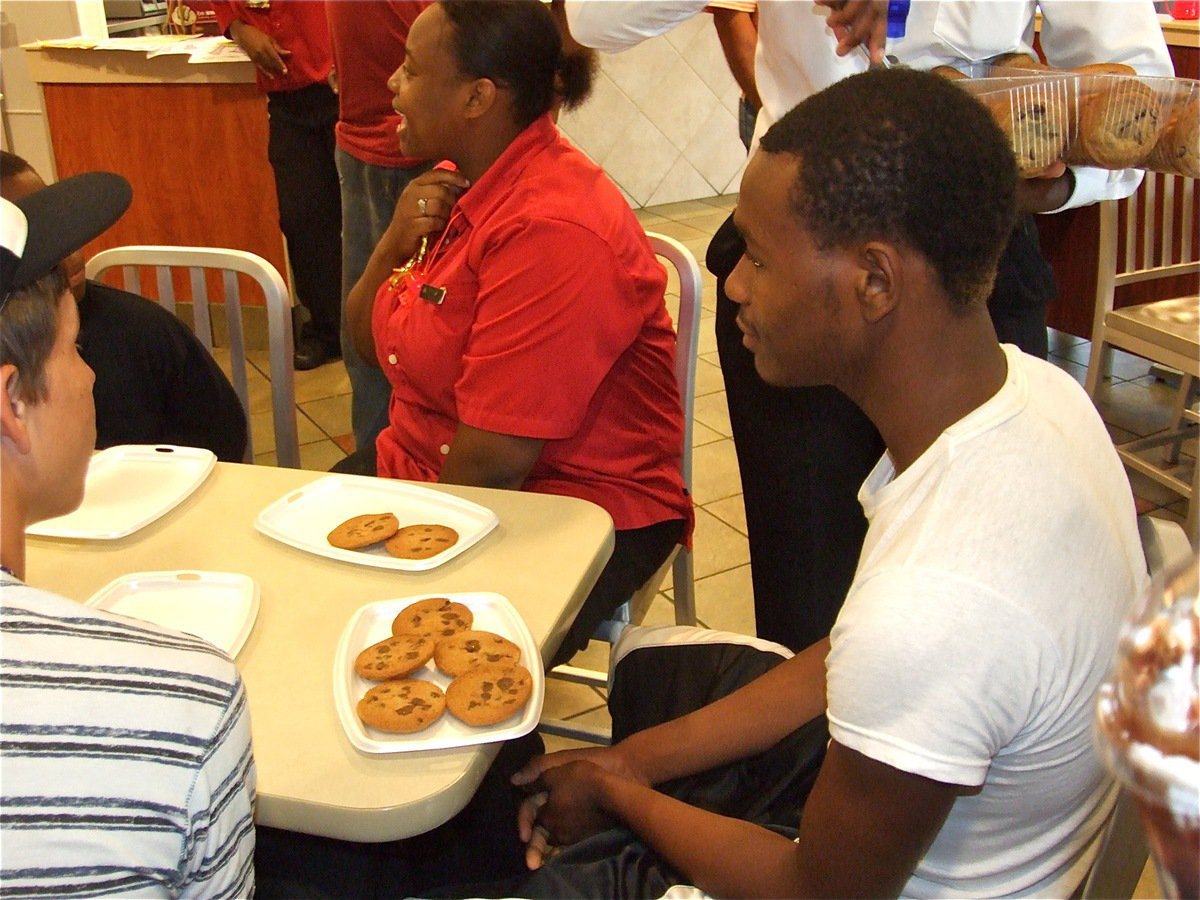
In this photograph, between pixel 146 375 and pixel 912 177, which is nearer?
pixel 912 177

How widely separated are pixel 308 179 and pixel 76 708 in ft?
10.3

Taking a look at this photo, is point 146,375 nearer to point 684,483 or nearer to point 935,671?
point 684,483

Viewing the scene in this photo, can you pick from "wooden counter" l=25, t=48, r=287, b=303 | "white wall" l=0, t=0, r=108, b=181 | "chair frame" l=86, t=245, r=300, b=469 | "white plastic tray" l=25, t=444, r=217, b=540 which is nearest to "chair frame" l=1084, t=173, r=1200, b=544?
"chair frame" l=86, t=245, r=300, b=469

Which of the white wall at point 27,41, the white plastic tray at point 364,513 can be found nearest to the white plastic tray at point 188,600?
the white plastic tray at point 364,513

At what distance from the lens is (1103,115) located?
1.37m

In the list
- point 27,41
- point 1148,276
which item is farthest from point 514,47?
point 27,41

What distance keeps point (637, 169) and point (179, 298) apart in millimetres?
2724

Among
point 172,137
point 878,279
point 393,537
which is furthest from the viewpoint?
point 172,137

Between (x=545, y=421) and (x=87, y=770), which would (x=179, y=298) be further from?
(x=87, y=770)

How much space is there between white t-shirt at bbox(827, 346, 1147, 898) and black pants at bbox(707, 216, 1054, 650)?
0.62 meters

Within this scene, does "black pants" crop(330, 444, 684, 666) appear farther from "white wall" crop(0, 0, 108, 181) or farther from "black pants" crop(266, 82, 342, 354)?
"white wall" crop(0, 0, 108, 181)

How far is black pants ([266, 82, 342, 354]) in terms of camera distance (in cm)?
354

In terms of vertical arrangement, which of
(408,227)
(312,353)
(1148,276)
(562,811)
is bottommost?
(312,353)

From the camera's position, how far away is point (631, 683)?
1382mm
